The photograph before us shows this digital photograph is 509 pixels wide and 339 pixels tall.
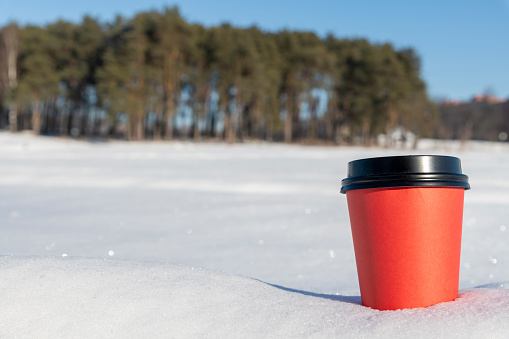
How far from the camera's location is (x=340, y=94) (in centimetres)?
3238

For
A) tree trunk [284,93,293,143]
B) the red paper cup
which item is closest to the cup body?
the red paper cup

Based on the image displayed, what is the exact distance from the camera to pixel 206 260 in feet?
9.71

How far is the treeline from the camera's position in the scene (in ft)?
84.1

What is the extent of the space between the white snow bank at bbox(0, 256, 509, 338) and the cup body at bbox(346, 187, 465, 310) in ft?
0.24

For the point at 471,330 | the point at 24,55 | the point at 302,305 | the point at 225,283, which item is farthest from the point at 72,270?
the point at 24,55

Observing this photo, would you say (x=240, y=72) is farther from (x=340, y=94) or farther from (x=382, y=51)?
(x=382, y=51)

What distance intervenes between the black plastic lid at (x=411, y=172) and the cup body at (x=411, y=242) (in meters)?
0.02

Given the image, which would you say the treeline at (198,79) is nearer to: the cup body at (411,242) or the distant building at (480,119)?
the distant building at (480,119)

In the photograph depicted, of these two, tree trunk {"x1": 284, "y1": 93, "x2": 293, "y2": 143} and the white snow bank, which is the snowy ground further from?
tree trunk {"x1": 284, "y1": 93, "x2": 293, "y2": 143}

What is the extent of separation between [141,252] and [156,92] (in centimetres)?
2416

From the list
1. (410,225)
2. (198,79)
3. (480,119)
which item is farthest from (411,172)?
(480,119)

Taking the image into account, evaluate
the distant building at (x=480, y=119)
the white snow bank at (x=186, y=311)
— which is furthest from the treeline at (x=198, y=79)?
the white snow bank at (x=186, y=311)

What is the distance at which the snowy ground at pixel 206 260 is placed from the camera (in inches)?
55.2

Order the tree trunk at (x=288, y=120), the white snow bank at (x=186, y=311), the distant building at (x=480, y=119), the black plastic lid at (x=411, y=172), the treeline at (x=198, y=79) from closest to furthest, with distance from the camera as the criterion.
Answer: the white snow bank at (x=186, y=311) → the black plastic lid at (x=411, y=172) → the treeline at (x=198, y=79) → the tree trunk at (x=288, y=120) → the distant building at (x=480, y=119)
